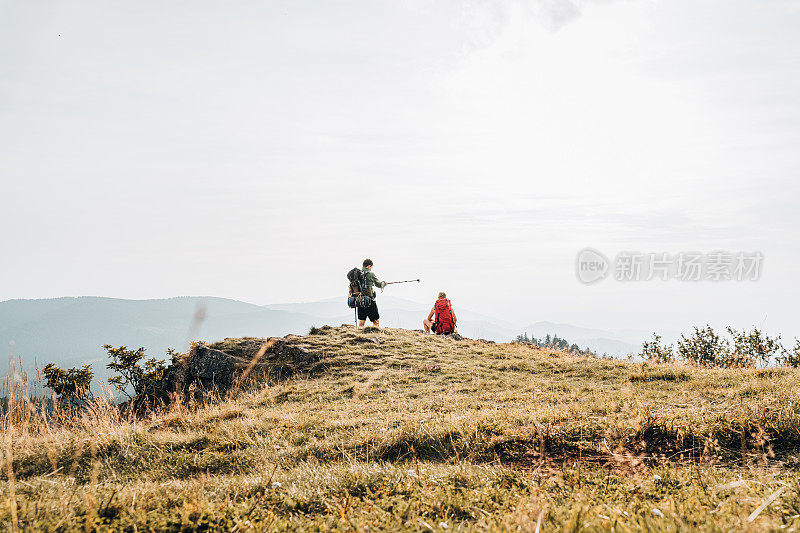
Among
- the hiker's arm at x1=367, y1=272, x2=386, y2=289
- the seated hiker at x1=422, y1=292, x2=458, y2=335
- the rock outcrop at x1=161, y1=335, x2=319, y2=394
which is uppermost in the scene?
the hiker's arm at x1=367, y1=272, x2=386, y2=289

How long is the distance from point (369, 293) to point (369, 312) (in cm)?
127

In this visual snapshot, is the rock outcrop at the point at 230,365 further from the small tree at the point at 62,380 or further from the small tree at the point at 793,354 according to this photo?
the small tree at the point at 793,354

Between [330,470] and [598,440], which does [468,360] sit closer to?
[598,440]

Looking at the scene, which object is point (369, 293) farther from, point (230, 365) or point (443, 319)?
point (230, 365)

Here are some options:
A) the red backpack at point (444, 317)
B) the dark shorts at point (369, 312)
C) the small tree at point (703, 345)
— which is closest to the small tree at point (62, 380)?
the dark shorts at point (369, 312)

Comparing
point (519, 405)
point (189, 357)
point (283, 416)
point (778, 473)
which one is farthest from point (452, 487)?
point (189, 357)

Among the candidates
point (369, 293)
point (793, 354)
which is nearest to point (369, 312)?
point (369, 293)

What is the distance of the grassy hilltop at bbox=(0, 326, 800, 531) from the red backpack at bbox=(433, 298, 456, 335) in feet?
36.8

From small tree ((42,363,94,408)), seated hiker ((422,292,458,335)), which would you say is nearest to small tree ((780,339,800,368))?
seated hiker ((422,292,458,335))

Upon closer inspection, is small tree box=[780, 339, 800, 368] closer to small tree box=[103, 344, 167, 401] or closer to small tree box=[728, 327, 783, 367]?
small tree box=[728, 327, 783, 367]

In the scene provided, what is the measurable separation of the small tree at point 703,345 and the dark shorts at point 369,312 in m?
19.1

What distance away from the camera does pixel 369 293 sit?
23.0 meters

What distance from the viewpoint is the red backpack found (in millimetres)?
23641

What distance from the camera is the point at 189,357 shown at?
17.9m
